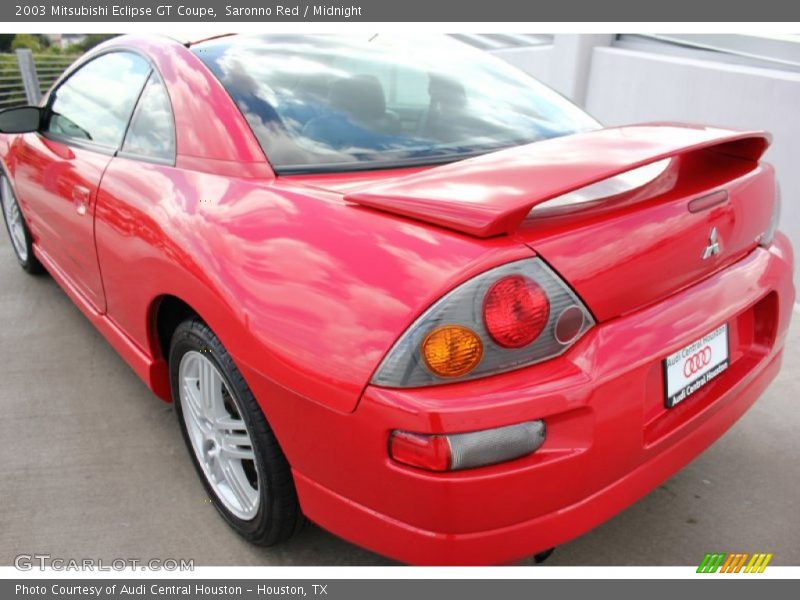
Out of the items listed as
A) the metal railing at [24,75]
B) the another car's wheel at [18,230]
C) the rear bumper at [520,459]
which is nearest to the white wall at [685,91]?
the rear bumper at [520,459]

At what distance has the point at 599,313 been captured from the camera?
4.89 ft

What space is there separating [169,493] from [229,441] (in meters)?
0.44

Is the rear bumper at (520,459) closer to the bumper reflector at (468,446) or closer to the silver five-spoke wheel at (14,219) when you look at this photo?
the bumper reflector at (468,446)

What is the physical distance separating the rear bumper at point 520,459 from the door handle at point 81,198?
1395mm

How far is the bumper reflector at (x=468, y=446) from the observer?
54.1 inches

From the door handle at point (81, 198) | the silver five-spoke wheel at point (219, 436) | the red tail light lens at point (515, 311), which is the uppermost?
the red tail light lens at point (515, 311)

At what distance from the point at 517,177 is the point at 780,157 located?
12.7ft

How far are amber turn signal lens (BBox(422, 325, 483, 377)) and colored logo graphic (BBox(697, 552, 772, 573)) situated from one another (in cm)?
110

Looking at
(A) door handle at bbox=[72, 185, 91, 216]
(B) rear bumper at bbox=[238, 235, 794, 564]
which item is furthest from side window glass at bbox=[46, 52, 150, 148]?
(B) rear bumper at bbox=[238, 235, 794, 564]

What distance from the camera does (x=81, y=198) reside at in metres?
2.67

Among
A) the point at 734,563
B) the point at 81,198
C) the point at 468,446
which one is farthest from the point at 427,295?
the point at 81,198

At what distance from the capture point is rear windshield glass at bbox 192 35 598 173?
2068 millimetres
